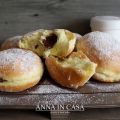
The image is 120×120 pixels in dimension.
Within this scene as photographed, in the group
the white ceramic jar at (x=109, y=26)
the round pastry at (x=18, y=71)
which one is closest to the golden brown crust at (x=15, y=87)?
the round pastry at (x=18, y=71)

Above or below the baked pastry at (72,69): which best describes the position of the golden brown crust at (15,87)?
below

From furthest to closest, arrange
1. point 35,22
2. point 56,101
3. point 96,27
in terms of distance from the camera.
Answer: point 35,22
point 96,27
point 56,101

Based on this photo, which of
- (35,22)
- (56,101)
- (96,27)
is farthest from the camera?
(35,22)

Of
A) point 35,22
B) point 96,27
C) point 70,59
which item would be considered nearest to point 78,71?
point 70,59

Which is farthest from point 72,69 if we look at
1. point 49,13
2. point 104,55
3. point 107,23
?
point 49,13

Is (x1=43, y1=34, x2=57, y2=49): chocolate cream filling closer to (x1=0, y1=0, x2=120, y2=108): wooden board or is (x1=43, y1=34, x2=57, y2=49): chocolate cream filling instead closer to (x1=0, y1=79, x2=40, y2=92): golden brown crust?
(x1=0, y1=79, x2=40, y2=92): golden brown crust

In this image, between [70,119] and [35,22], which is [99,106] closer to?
[70,119]

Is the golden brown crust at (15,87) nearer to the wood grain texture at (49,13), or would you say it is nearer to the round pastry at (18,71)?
the round pastry at (18,71)
